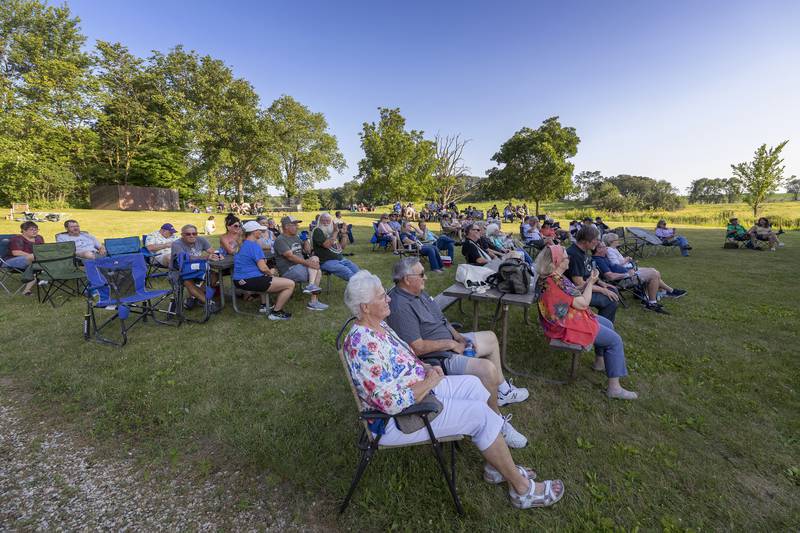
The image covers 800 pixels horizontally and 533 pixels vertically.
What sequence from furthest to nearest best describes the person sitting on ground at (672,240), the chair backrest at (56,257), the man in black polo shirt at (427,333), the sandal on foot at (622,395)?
the person sitting on ground at (672,240) → the chair backrest at (56,257) → the sandal on foot at (622,395) → the man in black polo shirt at (427,333)

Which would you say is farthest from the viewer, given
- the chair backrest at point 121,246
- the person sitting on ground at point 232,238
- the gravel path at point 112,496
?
the chair backrest at point 121,246

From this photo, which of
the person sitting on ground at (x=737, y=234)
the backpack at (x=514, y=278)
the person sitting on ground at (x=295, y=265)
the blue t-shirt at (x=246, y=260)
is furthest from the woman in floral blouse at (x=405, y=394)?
the person sitting on ground at (x=737, y=234)

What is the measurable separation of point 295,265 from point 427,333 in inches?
144

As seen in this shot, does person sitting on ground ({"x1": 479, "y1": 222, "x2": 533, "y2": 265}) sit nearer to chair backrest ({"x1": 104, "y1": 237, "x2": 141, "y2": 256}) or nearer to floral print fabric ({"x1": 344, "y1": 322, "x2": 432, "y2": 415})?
floral print fabric ({"x1": 344, "y1": 322, "x2": 432, "y2": 415})

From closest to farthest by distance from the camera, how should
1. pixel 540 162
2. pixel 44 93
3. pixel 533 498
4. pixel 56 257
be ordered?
1. pixel 533 498
2. pixel 56 257
3. pixel 44 93
4. pixel 540 162

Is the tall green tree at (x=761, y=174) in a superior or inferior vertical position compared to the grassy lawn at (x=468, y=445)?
superior

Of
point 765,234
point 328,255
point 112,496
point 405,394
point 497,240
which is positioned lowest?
point 112,496

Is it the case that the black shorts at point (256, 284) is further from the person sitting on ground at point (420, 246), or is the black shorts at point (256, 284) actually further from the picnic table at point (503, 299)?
the person sitting on ground at point (420, 246)

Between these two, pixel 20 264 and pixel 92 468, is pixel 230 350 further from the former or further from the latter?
pixel 20 264

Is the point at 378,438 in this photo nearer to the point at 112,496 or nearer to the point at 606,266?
the point at 112,496

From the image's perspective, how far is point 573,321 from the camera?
3184mm

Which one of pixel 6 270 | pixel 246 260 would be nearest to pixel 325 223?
pixel 246 260

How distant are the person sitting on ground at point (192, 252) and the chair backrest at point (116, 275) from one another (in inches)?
20.6

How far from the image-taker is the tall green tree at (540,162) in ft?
103
